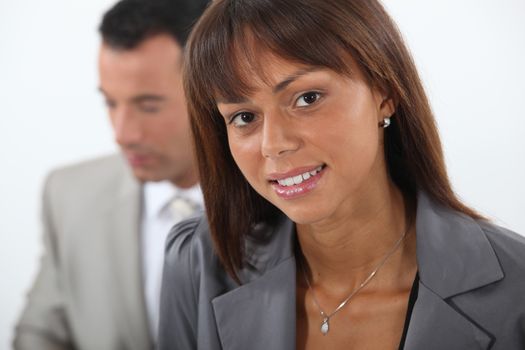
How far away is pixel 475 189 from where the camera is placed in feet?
6.14

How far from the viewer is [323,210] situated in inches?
47.6

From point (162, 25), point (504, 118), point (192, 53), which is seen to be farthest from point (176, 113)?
point (504, 118)

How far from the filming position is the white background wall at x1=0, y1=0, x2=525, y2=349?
1.82m

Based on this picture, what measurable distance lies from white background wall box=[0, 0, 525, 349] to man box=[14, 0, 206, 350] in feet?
0.47

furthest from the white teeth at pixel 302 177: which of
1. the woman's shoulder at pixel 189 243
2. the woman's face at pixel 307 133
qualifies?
the woman's shoulder at pixel 189 243

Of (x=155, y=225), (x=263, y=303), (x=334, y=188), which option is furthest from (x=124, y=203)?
(x=334, y=188)

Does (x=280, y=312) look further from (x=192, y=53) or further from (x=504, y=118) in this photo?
(x=504, y=118)

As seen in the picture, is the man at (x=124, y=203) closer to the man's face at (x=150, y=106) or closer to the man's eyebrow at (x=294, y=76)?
the man's face at (x=150, y=106)

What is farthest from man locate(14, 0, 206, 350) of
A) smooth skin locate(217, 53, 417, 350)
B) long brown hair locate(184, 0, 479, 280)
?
smooth skin locate(217, 53, 417, 350)

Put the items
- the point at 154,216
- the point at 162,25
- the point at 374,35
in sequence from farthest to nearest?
the point at 154,216 < the point at 162,25 < the point at 374,35

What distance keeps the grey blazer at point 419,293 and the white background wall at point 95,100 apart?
58 centimetres

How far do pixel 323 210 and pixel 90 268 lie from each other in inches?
41.0

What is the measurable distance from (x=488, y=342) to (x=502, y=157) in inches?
30.7

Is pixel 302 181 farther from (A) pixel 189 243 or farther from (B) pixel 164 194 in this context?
(B) pixel 164 194
